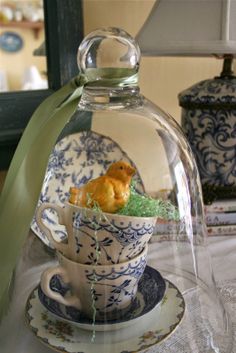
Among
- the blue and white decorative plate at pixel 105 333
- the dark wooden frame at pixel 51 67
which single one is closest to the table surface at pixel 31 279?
the blue and white decorative plate at pixel 105 333

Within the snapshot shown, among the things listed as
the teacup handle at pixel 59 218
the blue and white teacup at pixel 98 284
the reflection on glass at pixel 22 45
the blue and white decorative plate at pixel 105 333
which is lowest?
the blue and white decorative plate at pixel 105 333

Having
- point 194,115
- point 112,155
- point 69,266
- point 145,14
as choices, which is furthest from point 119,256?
point 145,14

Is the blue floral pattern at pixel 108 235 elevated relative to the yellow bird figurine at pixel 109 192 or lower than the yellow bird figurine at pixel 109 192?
lower

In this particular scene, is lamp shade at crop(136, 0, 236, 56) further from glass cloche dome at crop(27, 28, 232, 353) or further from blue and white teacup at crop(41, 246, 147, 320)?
blue and white teacup at crop(41, 246, 147, 320)

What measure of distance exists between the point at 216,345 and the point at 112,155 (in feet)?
0.70

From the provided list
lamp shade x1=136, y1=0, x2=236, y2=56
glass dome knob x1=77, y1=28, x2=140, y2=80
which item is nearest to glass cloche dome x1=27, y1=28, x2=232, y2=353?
glass dome knob x1=77, y1=28, x2=140, y2=80

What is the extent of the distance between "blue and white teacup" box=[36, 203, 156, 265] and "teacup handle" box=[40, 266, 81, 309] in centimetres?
2

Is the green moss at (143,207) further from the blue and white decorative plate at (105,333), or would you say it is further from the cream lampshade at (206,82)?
the cream lampshade at (206,82)

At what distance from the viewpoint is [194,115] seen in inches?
23.2

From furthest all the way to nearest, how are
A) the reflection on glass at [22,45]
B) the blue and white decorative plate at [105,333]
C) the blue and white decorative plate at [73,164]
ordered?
the reflection on glass at [22,45]
the blue and white decorative plate at [73,164]
the blue and white decorative plate at [105,333]

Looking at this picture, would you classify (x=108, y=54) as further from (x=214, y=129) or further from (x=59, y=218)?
(x=214, y=129)

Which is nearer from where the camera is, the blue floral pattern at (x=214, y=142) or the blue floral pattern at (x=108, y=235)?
the blue floral pattern at (x=108, y=235)

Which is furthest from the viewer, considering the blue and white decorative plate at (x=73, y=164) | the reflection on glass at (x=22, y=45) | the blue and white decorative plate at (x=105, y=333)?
the reflection on glass at (x=22, y=45)

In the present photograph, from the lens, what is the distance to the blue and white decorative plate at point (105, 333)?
312 millimetres
